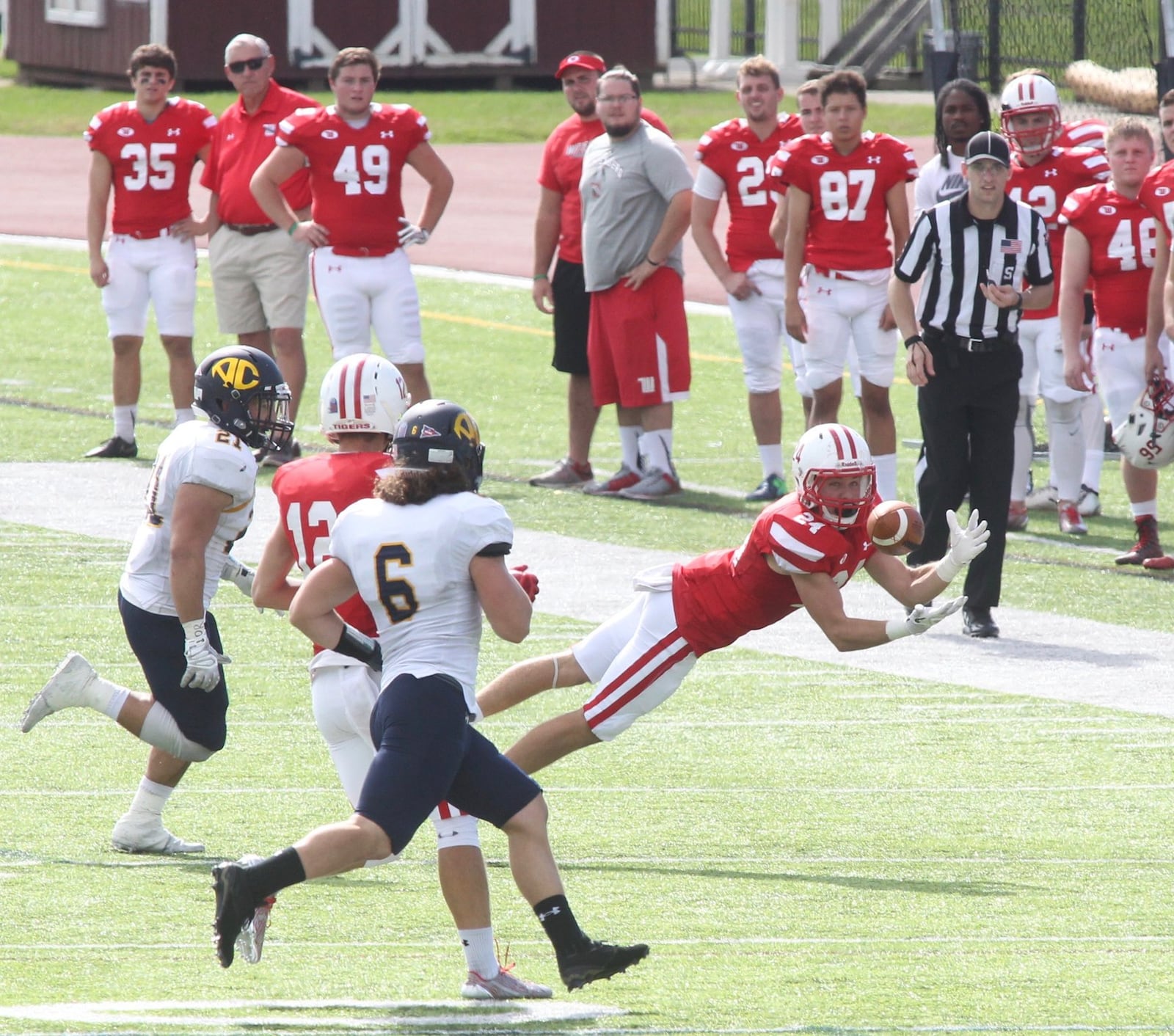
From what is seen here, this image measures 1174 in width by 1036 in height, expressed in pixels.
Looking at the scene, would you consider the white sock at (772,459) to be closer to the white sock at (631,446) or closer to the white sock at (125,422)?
the white sock at (631,446)

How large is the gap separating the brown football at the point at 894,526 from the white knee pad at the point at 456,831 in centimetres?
191

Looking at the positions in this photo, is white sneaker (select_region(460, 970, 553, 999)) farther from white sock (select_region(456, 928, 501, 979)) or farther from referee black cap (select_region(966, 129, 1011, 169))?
referee black cap (select_region(966, 129, 1011, 169))

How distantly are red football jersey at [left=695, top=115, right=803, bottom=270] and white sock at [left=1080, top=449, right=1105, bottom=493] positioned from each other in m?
1.87

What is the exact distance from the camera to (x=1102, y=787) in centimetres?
646

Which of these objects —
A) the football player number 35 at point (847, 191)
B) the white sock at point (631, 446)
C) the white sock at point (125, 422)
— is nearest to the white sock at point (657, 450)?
the white sock at point (631, 446)

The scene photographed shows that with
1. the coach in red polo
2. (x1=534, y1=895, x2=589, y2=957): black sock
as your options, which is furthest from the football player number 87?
the coach in red polo

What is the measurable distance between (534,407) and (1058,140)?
4.48 m

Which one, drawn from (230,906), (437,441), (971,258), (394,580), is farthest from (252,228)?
(230,906)

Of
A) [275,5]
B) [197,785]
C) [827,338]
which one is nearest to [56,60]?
[275,5]

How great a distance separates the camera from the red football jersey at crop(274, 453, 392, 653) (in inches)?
211

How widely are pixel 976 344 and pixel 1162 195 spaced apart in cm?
167

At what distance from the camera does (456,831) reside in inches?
188

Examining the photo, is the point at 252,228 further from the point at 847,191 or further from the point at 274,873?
the point at 274,873

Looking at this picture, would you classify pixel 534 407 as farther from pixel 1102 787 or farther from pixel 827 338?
pixel 1102 787
